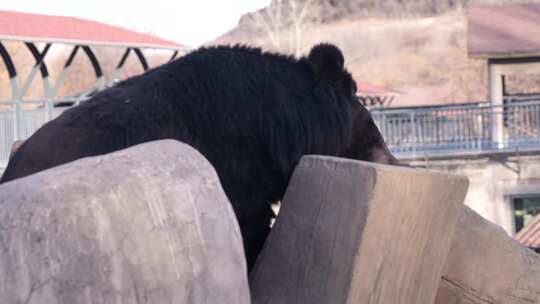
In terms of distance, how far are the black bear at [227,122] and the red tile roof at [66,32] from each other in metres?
17.9

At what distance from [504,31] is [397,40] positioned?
6204 centimetres

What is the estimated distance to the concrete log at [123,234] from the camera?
8.34 ft

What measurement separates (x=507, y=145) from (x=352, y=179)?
25.3 meters

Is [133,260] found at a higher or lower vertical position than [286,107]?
lower

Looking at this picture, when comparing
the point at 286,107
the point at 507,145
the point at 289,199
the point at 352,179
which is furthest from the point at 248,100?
the point at 507,145

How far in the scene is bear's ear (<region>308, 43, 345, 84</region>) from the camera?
467 centimetres

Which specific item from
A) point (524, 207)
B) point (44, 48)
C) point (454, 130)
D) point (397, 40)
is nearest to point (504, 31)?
point (454, 130)

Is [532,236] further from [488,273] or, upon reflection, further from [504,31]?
[504,31]

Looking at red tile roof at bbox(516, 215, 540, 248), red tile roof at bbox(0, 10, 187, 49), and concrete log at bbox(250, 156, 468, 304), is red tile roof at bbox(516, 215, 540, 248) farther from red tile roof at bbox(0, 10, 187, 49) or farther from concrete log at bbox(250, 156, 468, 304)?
red tile roof at bbox(0, 10, 187, 49)

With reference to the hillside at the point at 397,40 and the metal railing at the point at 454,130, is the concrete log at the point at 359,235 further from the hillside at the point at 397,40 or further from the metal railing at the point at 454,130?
the hillside at the point at 397,40

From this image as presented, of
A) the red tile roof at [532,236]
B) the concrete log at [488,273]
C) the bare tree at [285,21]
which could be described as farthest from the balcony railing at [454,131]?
the bare tree at [285,21]

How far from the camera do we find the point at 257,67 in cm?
435

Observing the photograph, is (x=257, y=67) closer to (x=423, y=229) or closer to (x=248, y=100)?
(x=248, y=100)

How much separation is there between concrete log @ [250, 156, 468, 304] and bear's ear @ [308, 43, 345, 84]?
2.96ft
